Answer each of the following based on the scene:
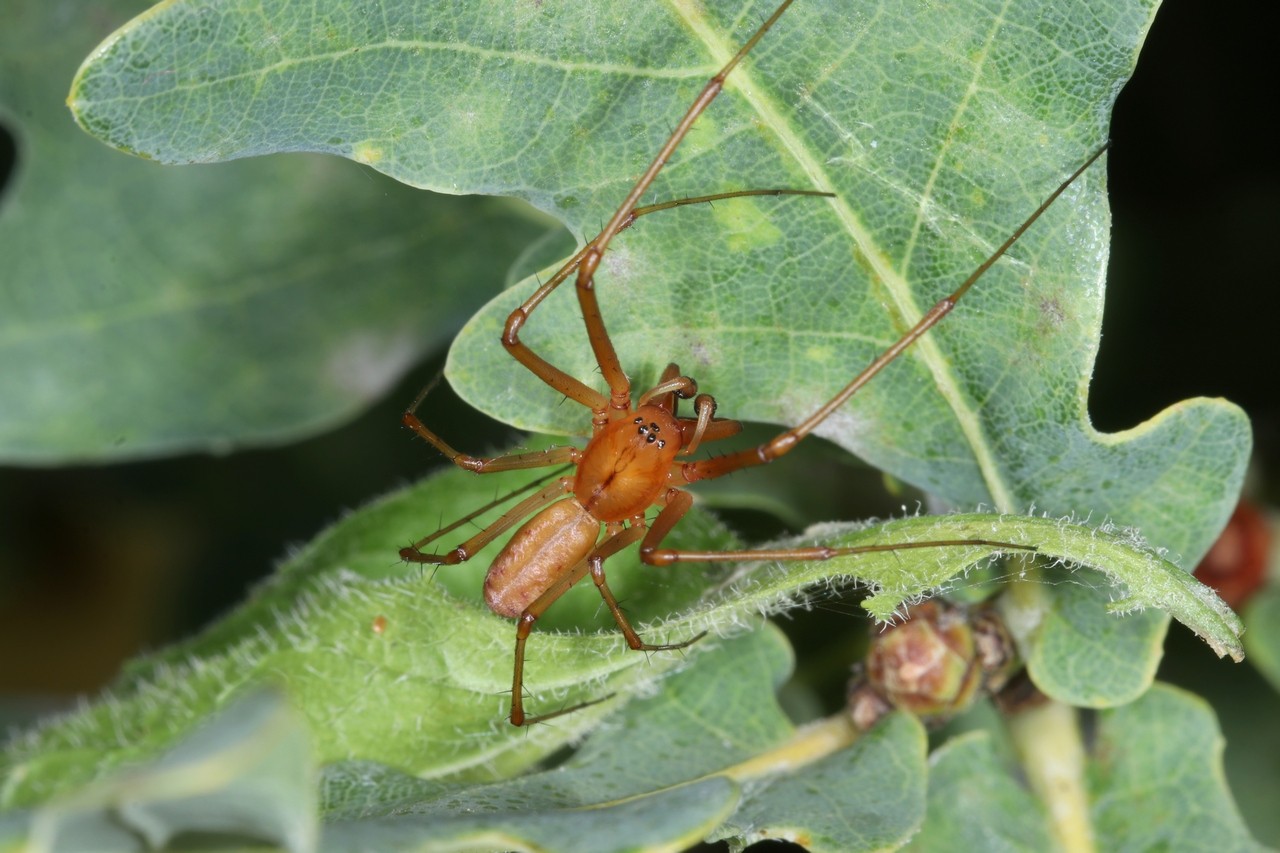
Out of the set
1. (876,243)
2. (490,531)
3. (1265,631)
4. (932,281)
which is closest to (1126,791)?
(1265,631)

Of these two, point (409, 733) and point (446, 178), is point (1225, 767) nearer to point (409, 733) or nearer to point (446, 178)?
point (409, 733)

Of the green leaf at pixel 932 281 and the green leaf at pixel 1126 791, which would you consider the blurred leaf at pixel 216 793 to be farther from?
the green leaf at pixel 1126 791

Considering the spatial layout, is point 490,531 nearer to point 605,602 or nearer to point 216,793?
point 605,602

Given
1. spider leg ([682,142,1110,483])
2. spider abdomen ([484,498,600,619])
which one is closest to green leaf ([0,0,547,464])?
spider abdomen ([484,498,600,619])

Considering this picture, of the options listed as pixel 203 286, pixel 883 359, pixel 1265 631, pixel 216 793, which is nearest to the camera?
pixel 216 793

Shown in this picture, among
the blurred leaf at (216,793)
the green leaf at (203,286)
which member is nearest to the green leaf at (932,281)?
the green leaf at (203,286)

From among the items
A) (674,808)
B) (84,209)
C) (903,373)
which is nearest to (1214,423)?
(903,373)

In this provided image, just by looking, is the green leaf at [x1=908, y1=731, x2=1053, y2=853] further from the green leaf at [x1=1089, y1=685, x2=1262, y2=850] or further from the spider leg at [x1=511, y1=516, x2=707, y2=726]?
the spider leg at [x1=511, y1=516, x2=707, y2=726]
